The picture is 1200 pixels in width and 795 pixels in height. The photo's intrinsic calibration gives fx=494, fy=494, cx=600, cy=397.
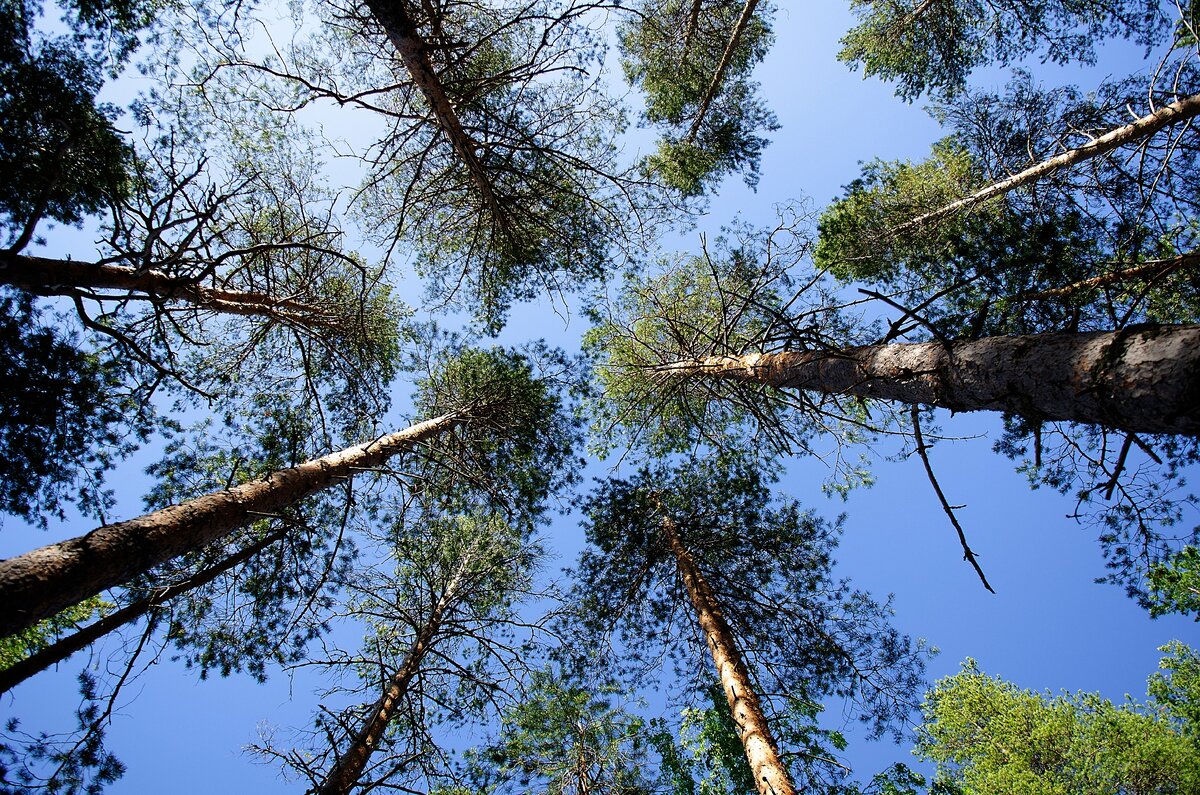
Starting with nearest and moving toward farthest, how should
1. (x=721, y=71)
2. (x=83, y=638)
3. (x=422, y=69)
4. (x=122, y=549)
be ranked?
(x=122, y=549) < (x=83, y=638) < (x=422, y=69) < (x=721, y=71)

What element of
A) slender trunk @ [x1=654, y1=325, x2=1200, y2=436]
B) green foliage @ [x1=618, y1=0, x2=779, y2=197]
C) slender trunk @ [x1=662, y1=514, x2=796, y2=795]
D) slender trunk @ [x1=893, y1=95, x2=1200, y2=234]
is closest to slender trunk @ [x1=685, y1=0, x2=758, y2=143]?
green foliage @ [x1=618, y1=0, x2=779, y2=197]

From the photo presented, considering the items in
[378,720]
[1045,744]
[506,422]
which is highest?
[506,422]

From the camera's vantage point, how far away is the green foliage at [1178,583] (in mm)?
5766

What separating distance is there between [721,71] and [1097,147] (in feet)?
17.4

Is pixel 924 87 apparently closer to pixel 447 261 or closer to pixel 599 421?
pixel 599 421

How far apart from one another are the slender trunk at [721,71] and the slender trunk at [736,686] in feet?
23.1

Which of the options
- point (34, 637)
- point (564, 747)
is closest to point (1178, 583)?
point (564, 747)

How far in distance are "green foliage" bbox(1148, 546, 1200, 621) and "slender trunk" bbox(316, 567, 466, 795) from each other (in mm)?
8686

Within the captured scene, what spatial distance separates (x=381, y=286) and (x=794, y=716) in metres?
8.89

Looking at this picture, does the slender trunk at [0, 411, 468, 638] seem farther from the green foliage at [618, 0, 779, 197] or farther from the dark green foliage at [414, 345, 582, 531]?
the green foliage at [618, 0, 779, 197]

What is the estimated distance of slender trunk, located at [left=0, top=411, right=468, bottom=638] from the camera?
238cm

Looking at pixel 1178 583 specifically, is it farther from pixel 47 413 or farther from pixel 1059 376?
pixel 47 413

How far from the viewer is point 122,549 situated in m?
2.86

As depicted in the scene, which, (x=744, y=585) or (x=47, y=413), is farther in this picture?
(x=744, y=585)
